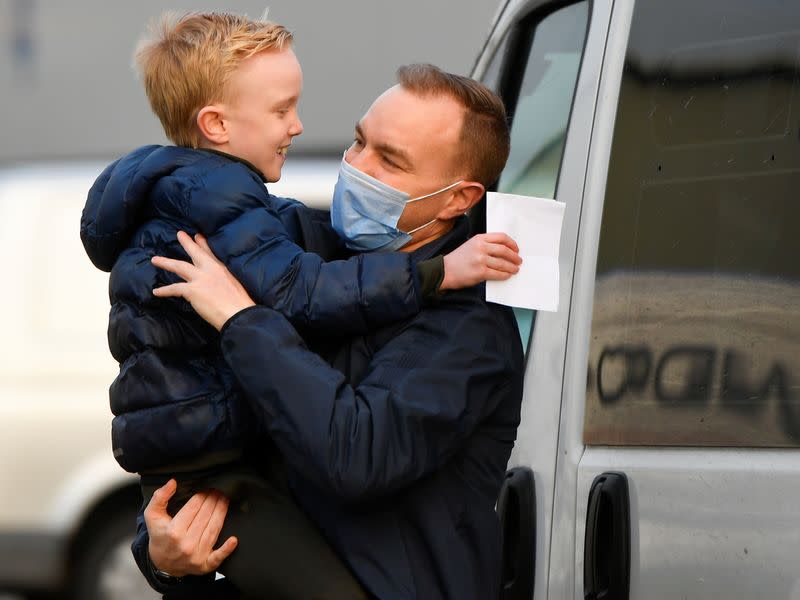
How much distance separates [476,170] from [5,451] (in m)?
4.89

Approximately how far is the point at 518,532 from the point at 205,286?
0.88 meters

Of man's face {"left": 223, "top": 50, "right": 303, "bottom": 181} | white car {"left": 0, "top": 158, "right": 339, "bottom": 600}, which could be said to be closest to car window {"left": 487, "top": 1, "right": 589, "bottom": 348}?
man's face {"left": 223, "top": 50, "right": 303, "bottom": 181}

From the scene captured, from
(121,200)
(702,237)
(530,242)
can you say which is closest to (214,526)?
(121,200)

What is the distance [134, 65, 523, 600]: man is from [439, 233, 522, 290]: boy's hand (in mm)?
51

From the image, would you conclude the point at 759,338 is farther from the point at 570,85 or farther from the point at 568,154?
the point at 570,85

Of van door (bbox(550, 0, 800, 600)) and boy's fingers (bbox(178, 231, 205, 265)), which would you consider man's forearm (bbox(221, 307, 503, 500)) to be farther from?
van door (bbox(550, 0, 800, 600))

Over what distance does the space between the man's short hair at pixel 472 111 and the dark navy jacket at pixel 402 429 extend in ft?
0.73

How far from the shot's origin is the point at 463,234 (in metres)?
2.23

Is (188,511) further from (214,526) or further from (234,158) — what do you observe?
(234,158)

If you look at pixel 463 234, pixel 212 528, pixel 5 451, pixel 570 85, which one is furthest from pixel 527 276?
pixel 5 451

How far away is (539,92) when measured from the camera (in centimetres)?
328

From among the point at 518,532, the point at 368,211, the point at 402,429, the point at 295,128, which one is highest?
the point at 295,128

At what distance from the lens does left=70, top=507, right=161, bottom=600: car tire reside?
22.8ft

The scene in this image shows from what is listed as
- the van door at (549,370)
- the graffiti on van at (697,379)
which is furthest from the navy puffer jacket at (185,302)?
the van door at (549,370)
